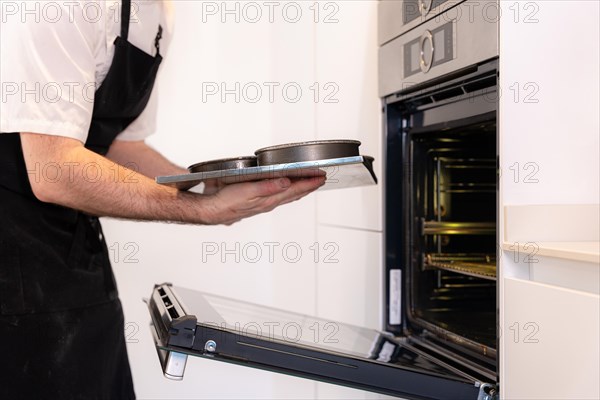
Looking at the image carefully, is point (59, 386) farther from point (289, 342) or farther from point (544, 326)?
point (544, 326)

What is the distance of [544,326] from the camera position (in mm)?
1067

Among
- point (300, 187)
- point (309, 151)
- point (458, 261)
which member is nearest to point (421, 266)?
point (458, 261)

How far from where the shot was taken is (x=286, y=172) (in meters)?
1.03

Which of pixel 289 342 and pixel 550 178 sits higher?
pixel 550 178

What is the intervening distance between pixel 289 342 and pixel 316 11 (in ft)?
4.00

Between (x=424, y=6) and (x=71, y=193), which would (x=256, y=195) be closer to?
(x=71, y=193)

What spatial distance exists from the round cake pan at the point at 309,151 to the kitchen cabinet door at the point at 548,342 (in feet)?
1.22

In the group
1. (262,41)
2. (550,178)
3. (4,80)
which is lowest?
(550,178)

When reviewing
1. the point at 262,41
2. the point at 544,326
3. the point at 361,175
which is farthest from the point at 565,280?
the point at 262,41

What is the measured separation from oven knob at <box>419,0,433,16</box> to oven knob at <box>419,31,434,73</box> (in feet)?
0.15

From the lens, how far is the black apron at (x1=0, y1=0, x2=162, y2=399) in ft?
4.05

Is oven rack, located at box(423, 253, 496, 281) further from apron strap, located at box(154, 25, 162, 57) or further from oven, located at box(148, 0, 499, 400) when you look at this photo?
apron strap, located at box(154, 25, 162, 57)

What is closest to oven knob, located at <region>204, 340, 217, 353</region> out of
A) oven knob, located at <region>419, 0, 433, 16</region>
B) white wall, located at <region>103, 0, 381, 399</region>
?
oven knob, located at <region>419, 0, 433, 16</region>

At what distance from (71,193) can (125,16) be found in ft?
1.21
